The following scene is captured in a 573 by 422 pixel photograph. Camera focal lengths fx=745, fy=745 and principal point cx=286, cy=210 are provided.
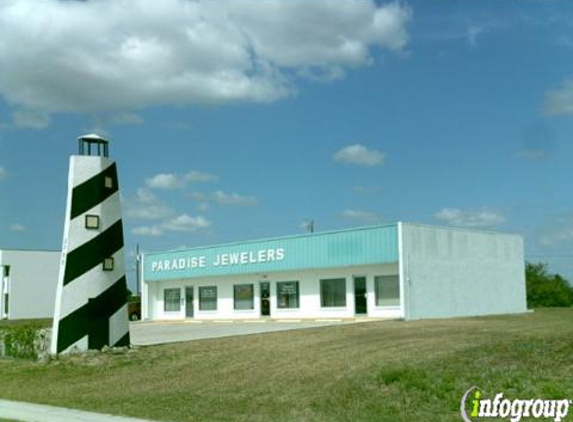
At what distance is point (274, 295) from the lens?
43094 mm

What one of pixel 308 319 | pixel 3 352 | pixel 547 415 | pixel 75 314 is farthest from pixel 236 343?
pixel 308 319

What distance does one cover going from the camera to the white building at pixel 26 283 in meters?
72.8

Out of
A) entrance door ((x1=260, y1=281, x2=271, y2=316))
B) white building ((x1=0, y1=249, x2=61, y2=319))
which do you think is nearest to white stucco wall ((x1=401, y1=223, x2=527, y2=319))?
entrance door ((x1=260, y1=281, x2=271, y2=316))

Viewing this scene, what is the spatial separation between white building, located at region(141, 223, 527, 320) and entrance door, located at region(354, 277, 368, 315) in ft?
0.17

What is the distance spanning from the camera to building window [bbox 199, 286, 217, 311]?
155 ft

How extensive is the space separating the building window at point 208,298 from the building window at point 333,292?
9.46m

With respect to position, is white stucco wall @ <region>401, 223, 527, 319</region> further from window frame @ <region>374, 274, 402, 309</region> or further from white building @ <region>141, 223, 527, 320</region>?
window frame @ <region>374, 274, 402, 309</region>

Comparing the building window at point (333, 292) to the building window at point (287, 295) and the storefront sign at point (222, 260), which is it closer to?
the building window at point (287, 295)

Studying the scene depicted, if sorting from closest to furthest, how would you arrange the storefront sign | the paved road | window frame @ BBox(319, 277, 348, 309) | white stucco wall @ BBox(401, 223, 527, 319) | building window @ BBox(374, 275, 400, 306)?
the paved road → white stucco wall @ BBox(401, 223, 527, 319) → building window @ BBox(374, 275, 400, 306) → window frame @ BBox(319, 277, 348, 309) → the storefront sign

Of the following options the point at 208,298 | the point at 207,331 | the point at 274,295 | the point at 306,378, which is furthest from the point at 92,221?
the point at 208,298

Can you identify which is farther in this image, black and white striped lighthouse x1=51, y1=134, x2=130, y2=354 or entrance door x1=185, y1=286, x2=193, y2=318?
entrance door x1=185, y1=286, x2=193, y2=318

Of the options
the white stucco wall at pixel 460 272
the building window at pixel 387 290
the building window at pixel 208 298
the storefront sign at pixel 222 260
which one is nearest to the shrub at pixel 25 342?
the white stucco wall at pixel 460 272

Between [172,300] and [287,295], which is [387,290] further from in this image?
[172,300]

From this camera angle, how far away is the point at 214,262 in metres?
45.7
